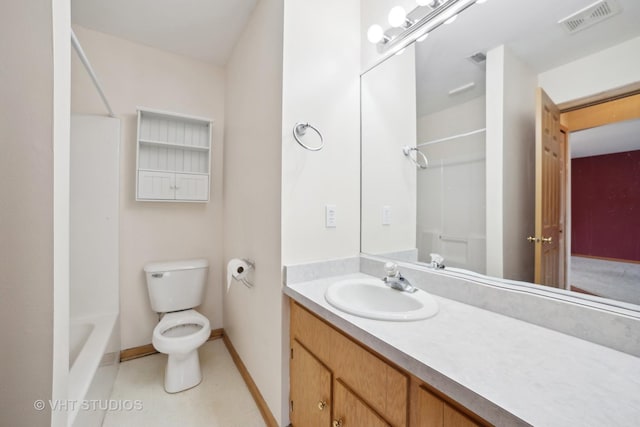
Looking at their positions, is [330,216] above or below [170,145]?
below

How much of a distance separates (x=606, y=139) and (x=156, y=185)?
245 cm

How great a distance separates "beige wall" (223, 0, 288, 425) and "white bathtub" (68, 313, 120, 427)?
764 millimetres

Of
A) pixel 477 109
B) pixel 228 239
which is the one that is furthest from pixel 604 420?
pixel 228 239

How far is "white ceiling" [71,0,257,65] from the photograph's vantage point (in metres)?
1.61

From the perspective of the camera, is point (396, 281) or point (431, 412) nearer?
point (431, 412)

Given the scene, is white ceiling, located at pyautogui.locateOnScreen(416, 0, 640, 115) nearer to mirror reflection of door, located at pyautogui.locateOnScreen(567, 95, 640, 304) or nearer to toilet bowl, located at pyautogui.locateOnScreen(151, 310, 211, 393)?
mirror reflection of door, located at pyautogui.locateOnScreen(567, 95, 640, 304)

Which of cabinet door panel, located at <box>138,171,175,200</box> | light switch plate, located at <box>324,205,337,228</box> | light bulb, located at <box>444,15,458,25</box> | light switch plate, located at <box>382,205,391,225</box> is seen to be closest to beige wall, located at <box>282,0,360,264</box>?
light switch plate, located at <box>324,205,337,228</box>

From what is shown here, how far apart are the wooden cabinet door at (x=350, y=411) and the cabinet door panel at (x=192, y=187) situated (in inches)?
68.7

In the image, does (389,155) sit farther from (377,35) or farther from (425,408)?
(425,408)

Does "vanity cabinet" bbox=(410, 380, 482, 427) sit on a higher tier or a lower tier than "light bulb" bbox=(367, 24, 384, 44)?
lower

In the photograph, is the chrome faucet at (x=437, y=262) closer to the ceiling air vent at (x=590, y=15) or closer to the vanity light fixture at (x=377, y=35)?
the ceiling air vent at (x=590, y=15)

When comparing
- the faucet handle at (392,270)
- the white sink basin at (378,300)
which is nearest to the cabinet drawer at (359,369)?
the white sink basin at (378,300)

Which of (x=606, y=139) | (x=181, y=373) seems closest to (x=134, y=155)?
(x=181, y=373)

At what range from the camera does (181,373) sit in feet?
5.32
